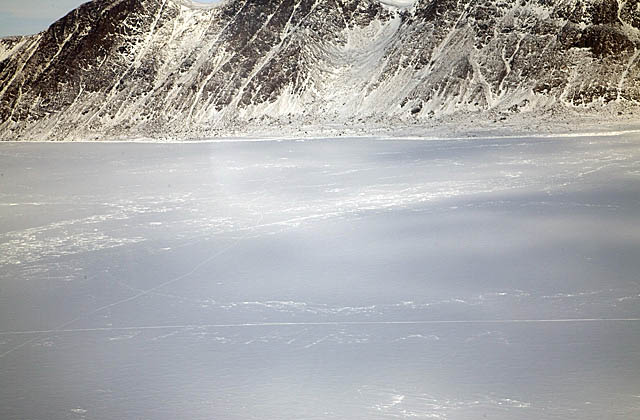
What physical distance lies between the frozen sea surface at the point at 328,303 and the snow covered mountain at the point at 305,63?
103 ft

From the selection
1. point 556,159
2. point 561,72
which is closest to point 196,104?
point 561,72

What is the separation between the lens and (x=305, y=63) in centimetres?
5666

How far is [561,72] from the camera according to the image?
149 ft

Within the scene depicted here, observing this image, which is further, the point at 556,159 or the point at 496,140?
the point at 496,140

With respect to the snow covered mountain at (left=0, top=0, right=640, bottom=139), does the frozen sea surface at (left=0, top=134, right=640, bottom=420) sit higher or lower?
lower

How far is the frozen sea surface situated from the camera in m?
5.20

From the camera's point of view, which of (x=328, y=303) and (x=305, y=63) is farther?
(x=305, y=63)

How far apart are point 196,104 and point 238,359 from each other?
53.4 m

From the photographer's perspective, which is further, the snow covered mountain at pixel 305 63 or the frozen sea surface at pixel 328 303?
the snow covered mountain at pixel 305 63

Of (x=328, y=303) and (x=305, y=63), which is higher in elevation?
(x=305, y=63)

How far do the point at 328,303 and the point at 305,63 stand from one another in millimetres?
51106

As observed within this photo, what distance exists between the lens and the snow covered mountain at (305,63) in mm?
46156

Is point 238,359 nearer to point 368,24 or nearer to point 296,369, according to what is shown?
point 296,369

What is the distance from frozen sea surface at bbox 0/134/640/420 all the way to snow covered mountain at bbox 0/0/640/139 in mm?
31463
